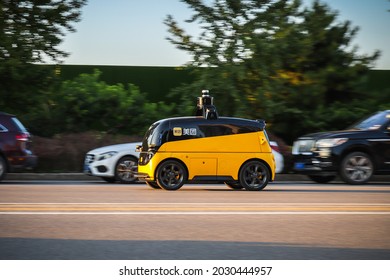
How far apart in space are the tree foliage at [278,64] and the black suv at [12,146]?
25.9 ft

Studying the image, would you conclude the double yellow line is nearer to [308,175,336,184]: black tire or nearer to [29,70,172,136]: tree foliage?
[308,175,336,184]: black tire

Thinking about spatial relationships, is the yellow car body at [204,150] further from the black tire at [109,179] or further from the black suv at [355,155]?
the black tire at [109,179]

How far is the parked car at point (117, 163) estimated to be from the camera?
62.5ft

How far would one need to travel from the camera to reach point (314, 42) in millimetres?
27547

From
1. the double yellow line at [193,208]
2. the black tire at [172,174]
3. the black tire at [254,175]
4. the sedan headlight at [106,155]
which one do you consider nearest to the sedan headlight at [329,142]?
the black tire at [254,175]

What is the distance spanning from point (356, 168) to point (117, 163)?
5535 mm

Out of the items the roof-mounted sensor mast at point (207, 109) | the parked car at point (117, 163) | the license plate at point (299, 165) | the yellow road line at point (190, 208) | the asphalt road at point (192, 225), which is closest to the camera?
the asphalt road at point (192, 225)

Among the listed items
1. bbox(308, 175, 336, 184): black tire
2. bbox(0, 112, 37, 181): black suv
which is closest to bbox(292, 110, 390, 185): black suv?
bbox(308, 175, 336, 184): black tire

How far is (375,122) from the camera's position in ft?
65.1

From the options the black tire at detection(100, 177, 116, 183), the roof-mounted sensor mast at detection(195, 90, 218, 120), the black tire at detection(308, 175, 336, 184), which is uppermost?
the roof-mounted sensor mast at detection(195, 90, 218, 120)

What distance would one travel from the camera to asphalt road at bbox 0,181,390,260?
7.96m

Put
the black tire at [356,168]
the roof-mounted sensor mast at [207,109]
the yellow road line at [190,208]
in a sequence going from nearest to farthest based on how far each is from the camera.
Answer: the yellow road line at [190,208], the roof-mounted sensor mast at [207,109], the black tire at [356,168]

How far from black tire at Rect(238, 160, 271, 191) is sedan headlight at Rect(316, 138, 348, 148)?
3155 millimetres

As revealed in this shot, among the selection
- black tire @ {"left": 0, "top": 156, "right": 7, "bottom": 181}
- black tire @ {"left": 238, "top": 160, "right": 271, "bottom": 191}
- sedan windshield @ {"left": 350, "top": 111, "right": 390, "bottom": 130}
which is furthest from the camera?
sedan windshield @ {"left": 350, "top": 111, "right": 390, "bottom": 130}
